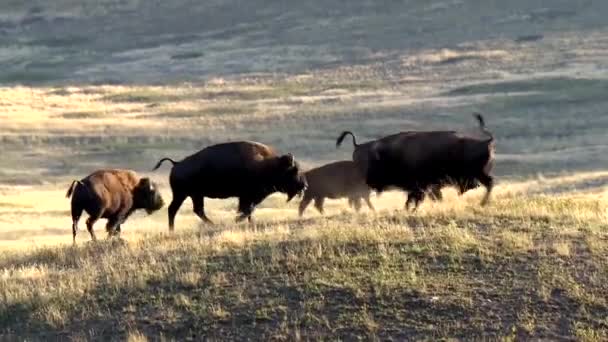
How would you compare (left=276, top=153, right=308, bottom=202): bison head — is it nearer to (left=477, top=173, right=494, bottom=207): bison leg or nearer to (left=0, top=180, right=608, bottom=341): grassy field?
(left=477, top=173, right=494, bottom=207): bison leg

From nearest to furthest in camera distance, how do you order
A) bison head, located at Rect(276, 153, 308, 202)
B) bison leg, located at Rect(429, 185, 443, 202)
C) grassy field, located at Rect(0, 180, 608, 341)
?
grassy field, located at Rect(0, 180, 608, 341)
bison leg, located at Rect(429, 185, 443, 202)
bison head, located at Rect(276, 153, 308, 202)

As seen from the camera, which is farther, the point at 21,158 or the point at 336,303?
the point at 21,158

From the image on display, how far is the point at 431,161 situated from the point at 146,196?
24.3 feet

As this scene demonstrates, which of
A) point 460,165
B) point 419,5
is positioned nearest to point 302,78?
point 419,5

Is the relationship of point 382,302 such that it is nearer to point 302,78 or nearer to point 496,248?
point 496,248

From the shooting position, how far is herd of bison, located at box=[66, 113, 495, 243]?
16.6 metres

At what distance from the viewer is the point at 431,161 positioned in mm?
16719

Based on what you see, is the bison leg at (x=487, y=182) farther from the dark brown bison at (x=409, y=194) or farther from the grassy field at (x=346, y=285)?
the grassy field at (x=346, y=285)

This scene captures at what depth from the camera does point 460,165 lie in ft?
54.4

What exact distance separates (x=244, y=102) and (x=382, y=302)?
56.7m

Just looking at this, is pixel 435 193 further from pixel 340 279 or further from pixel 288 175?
pixel 340 279

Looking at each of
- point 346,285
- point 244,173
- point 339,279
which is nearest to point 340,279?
point 339,279

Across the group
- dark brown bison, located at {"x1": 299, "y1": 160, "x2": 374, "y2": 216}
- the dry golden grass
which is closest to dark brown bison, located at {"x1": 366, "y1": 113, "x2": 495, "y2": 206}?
the dry golden grass

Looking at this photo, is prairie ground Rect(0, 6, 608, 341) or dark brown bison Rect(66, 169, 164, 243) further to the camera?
dark brown bison Rect(66, 169, 164, 243)
